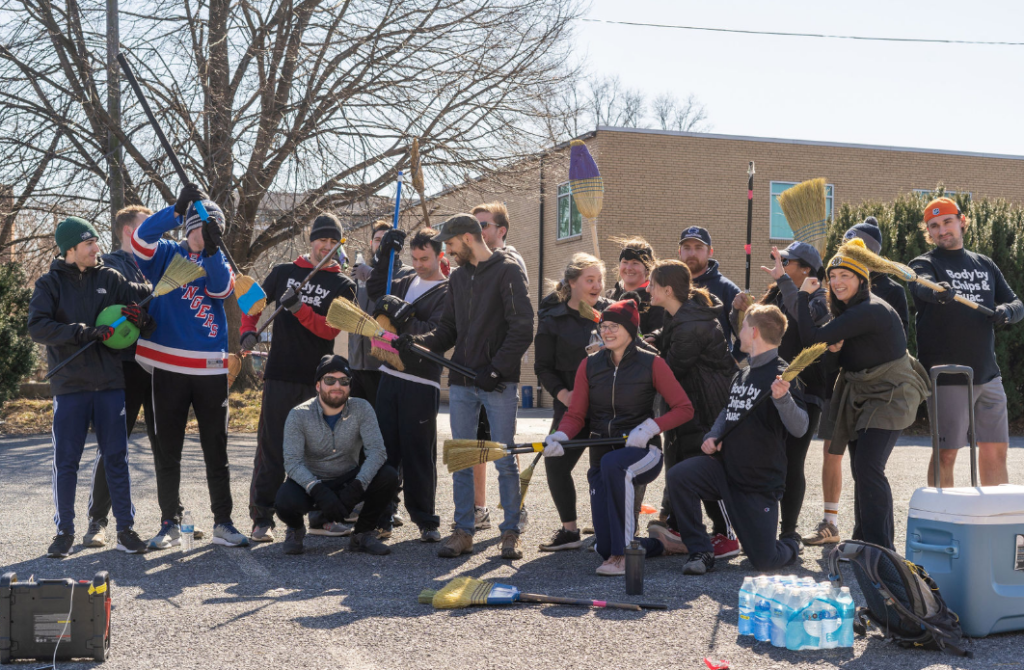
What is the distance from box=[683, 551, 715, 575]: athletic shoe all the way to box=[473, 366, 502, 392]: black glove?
1.62 metres

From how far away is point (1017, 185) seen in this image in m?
27.7

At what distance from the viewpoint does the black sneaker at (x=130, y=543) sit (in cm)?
610

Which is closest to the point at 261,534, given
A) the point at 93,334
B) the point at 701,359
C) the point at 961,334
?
the point at 93,334

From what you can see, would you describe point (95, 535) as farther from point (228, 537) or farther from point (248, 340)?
point (248, 340)

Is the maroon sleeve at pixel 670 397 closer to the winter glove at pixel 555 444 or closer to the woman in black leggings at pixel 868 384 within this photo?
the winter glove at pixel 555 444

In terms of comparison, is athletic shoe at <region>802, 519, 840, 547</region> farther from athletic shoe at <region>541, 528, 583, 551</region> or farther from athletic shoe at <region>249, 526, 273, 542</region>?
athletic shoe at <region>249, 526, 273, 542</region>

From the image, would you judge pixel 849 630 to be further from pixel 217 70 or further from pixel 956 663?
pixel 217 70

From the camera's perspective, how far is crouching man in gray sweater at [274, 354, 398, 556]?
6.21 m

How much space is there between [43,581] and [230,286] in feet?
9.81

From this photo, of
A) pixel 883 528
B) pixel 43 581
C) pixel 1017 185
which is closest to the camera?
pixel 43 581

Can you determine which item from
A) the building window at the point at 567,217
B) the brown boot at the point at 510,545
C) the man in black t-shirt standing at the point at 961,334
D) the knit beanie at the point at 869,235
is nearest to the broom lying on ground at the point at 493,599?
the brown boot at the point at 510,545

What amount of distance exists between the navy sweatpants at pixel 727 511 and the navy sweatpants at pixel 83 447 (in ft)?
11.4

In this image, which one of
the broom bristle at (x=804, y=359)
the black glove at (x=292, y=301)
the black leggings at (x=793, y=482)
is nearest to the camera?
the broom bristle at (x=804, y=359)

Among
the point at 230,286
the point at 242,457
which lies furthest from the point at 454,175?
the point at 230,286
